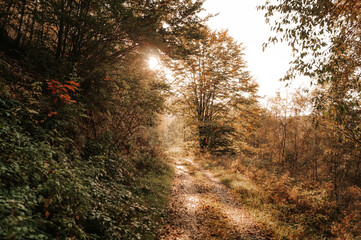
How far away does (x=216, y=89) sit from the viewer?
18.2 metres

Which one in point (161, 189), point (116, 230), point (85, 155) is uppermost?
point (85, 155)

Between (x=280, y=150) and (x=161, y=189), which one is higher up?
(x=280, y=150)

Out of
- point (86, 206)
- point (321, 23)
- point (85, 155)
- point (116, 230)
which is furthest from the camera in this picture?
point (85, 155)

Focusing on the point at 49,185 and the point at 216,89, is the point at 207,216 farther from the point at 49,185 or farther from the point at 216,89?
the point at 216,89

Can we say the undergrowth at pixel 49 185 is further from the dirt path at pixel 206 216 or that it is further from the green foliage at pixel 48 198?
the dirt path at pixel 206 216

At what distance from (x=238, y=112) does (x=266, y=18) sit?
44.3ft

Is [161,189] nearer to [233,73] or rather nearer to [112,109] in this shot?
[112,109]

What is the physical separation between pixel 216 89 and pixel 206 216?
1424 centimetres

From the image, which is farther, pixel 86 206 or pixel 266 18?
pixel 266 18

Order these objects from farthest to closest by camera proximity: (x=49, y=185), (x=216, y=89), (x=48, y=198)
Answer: (x=216, y=89) → (x=49, y=185) → (x=48, y=198)

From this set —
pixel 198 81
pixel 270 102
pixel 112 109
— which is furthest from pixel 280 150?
pixel 112 109

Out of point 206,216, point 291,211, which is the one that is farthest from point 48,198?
point 291,211

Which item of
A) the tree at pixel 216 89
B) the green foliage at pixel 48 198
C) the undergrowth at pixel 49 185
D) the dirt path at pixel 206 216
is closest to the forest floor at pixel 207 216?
the dirt path at pixel 206 216

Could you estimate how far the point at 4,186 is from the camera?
2469 mm
